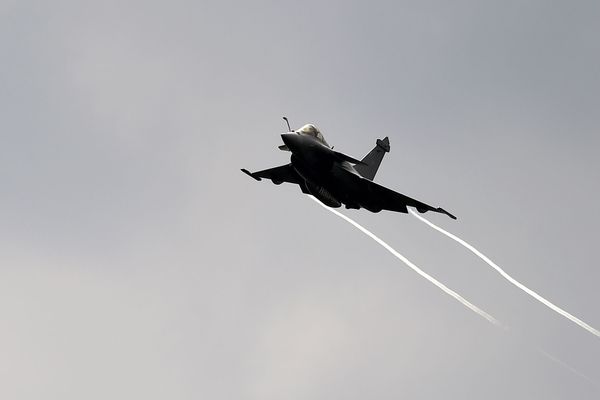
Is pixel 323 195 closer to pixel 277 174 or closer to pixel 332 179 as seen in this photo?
pixel 332 179

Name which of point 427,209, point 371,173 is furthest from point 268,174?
point 427,209

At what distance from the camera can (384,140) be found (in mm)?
71750

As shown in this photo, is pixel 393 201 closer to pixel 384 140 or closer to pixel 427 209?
pixel 427 209

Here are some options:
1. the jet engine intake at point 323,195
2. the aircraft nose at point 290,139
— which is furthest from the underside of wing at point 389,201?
the aircraft nose at point 290,139

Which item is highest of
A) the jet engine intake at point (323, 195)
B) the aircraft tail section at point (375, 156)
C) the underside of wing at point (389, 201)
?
the aircraft tail section at point (375, 156)

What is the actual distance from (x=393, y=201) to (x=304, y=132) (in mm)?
8567

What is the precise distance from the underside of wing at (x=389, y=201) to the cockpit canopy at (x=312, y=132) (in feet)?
14.3

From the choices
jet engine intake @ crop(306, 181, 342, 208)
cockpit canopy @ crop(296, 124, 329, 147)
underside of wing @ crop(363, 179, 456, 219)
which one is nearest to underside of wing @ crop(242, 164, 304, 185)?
jet engine intake @ crop(306, 181, 342, 208)

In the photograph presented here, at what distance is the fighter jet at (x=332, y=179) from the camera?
5941 cm

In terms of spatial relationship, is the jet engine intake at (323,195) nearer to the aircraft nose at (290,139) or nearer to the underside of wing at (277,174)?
the aircraft nose at (290,139)

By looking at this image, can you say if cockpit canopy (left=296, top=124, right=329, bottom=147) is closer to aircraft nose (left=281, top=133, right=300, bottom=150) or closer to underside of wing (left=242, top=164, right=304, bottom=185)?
aircraft nose (left=281, top=133, right=300, bottom=150)

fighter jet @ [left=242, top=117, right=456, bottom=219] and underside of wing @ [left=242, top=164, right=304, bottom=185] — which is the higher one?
underside of wing @ [left=242, top=164, right=304, bottom=185]

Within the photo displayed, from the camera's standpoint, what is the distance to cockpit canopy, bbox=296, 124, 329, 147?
60344 millimetres

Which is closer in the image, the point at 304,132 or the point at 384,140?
the point at 304,132
